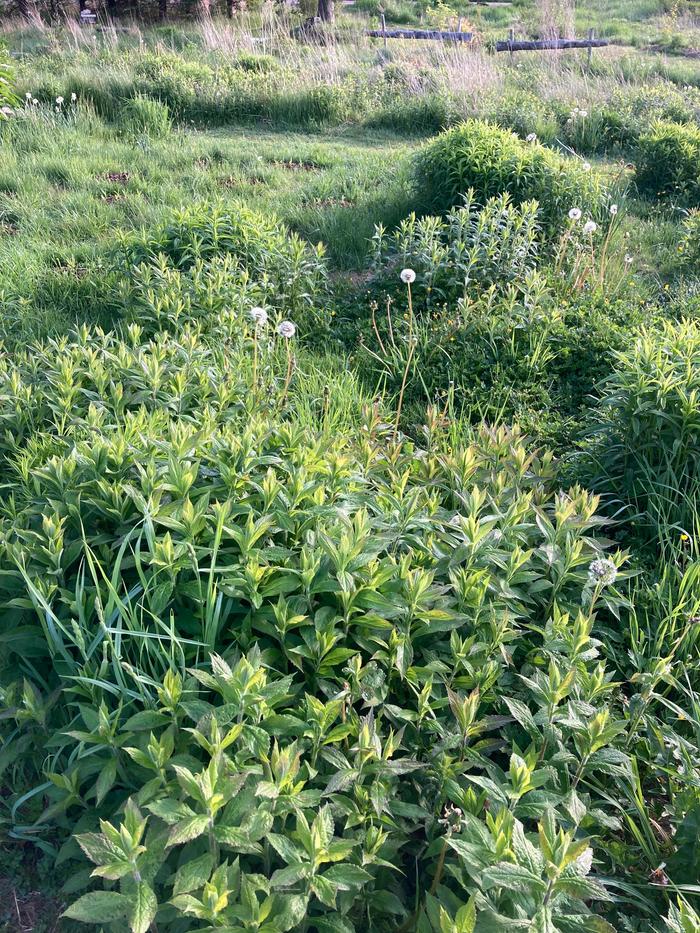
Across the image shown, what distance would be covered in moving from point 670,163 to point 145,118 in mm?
5656

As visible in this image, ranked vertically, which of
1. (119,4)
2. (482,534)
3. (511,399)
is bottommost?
(511,399)

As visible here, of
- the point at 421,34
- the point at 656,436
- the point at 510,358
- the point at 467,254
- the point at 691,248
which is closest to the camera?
the point at 656,436

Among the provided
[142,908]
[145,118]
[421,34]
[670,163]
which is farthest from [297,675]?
[421,34]

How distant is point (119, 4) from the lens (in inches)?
665

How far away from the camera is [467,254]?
4934 mm

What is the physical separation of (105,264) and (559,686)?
4400 millimetres

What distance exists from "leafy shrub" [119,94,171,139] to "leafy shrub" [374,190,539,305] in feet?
15.4

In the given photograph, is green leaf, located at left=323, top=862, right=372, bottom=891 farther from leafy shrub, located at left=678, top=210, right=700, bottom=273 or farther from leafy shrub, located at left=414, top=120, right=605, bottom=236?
leafy shrub, located at left=678, top=210, right=700, bottom=273

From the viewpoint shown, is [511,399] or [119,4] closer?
[511,399]

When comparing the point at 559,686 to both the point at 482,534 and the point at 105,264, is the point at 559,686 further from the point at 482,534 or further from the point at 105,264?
the point at 105,264

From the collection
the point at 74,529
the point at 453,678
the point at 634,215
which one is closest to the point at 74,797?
the point at 74,529

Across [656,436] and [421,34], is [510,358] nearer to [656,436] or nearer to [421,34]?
[656,436]

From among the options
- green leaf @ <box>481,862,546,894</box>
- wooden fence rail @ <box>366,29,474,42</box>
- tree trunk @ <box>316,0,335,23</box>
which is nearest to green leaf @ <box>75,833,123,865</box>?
green leaf @ <box>481,862,546,894</box>

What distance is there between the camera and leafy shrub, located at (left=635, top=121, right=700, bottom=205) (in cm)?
700
